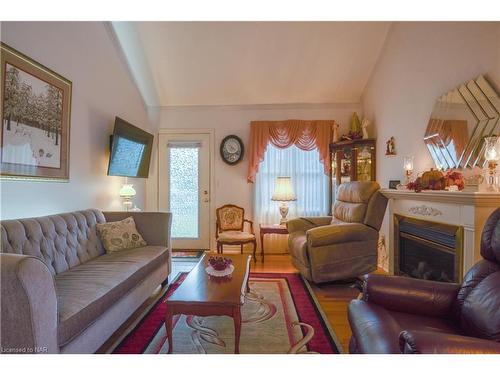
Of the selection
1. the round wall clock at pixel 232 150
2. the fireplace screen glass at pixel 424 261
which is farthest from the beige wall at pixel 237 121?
the fireplace screen glass at pixel 424 261

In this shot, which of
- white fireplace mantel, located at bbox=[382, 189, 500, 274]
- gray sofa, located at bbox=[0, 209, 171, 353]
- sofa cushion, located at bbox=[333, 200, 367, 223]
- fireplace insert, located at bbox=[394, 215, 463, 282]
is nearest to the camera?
gray sofa, located at bbox=[0, 209, 171, 353]

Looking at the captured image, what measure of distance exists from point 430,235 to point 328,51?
8.78ft

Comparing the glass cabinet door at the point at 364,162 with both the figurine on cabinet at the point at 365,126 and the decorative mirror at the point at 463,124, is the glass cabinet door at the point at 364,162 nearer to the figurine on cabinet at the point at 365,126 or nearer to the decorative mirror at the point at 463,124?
the figurine on cabinet at the point at 365,126

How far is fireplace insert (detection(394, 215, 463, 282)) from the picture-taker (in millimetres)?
2199

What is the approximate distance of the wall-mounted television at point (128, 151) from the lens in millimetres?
3249

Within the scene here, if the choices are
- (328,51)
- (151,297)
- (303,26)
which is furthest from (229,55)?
(151,297)

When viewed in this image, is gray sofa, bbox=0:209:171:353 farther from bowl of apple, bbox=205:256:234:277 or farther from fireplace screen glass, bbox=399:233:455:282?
fireplace screen glass, bbox=399:233:455:282

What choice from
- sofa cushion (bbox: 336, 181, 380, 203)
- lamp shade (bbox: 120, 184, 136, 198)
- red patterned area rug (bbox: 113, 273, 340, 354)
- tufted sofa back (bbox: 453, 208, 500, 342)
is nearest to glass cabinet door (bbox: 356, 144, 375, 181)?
sofa cushion (bbox: 336, 181, 380, 203)

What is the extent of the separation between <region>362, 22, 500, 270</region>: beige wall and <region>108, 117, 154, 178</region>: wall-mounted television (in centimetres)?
325

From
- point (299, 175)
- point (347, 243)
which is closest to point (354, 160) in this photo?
point (299, 175)

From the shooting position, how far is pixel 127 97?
389 centimetres

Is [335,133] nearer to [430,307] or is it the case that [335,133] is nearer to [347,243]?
[347,243]

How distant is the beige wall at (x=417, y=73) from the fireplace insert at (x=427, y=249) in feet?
2.33
